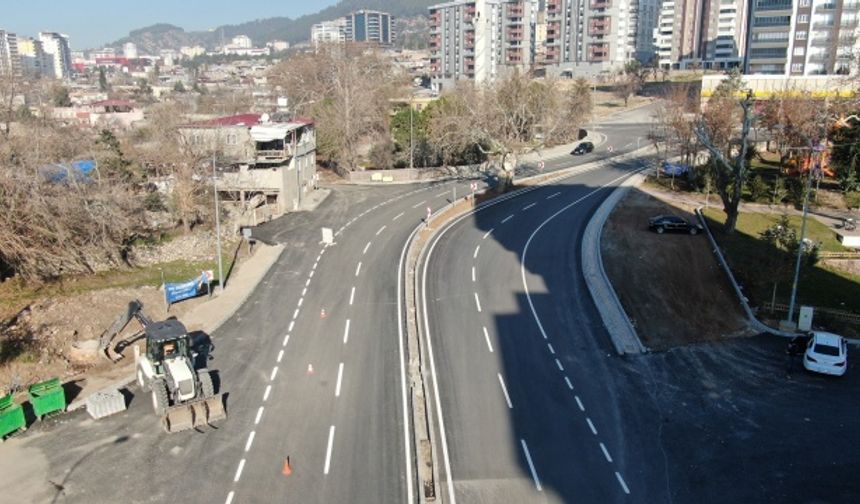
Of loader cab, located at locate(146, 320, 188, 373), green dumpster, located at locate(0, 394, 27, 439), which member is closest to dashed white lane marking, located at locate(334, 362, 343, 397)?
loader cab, located at locate(146, 320, 188, 373)

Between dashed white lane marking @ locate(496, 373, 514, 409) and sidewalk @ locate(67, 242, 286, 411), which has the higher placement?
sidewalk @ locate(67, 242, 286, 411)

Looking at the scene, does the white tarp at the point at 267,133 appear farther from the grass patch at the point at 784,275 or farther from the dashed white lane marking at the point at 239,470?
the dashed white lane marking at the point at 239,470

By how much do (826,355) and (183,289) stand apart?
1126 inches

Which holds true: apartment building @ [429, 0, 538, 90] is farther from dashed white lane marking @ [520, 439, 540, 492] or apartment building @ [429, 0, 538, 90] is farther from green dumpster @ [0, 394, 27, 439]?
green dumpster @ [0, 394, 27, 439]

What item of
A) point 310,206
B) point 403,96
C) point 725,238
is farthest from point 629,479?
point 403,96

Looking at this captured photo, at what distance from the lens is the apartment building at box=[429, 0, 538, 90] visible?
16138 centimetres

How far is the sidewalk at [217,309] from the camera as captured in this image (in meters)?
25.5

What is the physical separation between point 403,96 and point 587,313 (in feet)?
285

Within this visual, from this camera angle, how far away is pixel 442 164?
75.5 meters

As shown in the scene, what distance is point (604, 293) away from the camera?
34.6 m

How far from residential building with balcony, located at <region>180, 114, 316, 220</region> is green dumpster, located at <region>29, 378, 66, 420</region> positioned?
27142 millimetres

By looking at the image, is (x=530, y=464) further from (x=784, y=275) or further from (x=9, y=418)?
(x=784, y=275)

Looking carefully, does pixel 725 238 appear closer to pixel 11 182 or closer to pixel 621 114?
pixel 11 182

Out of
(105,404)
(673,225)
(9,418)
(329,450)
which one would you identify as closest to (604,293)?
(673,225)
